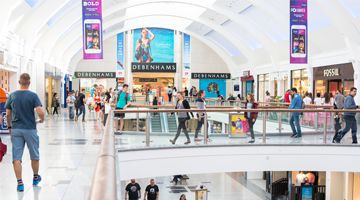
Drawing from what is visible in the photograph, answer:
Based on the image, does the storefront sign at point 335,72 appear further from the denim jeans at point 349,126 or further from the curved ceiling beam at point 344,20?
the denim jeans at point 349,126

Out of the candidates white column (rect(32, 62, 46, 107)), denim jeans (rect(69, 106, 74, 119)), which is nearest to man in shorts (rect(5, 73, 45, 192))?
denim jeans (rect(69, 106, 74, 119))

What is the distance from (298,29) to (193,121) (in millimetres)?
9576

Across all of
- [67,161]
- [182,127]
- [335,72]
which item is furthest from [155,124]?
[335,72]

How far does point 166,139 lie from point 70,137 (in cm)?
320

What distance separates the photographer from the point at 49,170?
802 centimetres

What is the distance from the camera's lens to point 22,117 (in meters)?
6.04

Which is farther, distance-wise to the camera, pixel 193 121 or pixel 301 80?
pixel 301 80

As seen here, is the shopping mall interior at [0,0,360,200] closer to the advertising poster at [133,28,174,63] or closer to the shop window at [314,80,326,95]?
the shop window at [314,80,326,95]

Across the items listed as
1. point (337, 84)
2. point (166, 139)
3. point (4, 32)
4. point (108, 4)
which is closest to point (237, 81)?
point (108, 4)

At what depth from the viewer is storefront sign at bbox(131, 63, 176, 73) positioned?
4881 centimetres

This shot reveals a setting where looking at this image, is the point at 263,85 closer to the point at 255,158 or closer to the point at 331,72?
the point at 331,72

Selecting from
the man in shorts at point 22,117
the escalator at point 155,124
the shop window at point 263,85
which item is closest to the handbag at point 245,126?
the escalator at point 155,124

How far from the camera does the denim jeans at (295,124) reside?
43.5 ft

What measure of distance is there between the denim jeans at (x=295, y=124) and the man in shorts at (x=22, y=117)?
28.1 ft
